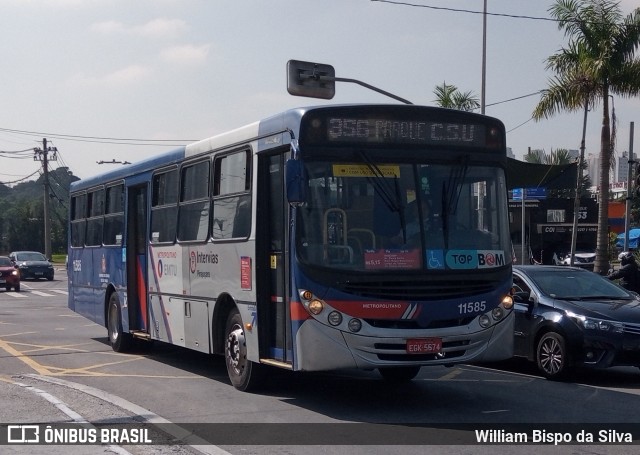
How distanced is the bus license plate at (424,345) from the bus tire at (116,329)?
762 centimetres

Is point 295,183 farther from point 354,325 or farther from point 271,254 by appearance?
point 354,325

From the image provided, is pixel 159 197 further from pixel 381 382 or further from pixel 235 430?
pixel 235 430

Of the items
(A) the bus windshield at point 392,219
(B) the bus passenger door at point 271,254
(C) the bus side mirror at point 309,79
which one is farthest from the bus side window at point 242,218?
(C) the bus side mirror at point 309,79

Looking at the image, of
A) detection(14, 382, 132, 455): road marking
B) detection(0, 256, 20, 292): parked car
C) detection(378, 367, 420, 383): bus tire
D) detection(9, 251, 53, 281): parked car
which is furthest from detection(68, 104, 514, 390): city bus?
detection(9, 251, 53, 281): parked car

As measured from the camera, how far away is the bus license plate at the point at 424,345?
9.66m

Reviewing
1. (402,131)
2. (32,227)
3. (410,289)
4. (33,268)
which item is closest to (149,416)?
(410,289)

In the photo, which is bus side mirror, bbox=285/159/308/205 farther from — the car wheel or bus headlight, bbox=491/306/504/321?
the car wheel

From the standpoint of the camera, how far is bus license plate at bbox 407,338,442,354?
380 inches

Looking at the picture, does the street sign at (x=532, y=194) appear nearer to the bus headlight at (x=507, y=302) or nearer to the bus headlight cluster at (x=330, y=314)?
the bus headlight at (x=507, y=302)

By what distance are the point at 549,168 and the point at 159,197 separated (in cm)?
1310

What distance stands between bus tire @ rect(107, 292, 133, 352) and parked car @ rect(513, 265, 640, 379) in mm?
6762

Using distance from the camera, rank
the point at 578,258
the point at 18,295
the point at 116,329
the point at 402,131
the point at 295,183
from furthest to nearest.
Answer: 1. the point at 578,258
2. the point at 18,295
3. the point at 116,329
4. the point at 402,131
5. the point at 295,183

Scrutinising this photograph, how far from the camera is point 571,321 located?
1220cm

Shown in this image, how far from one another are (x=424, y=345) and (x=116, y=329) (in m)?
8.15
